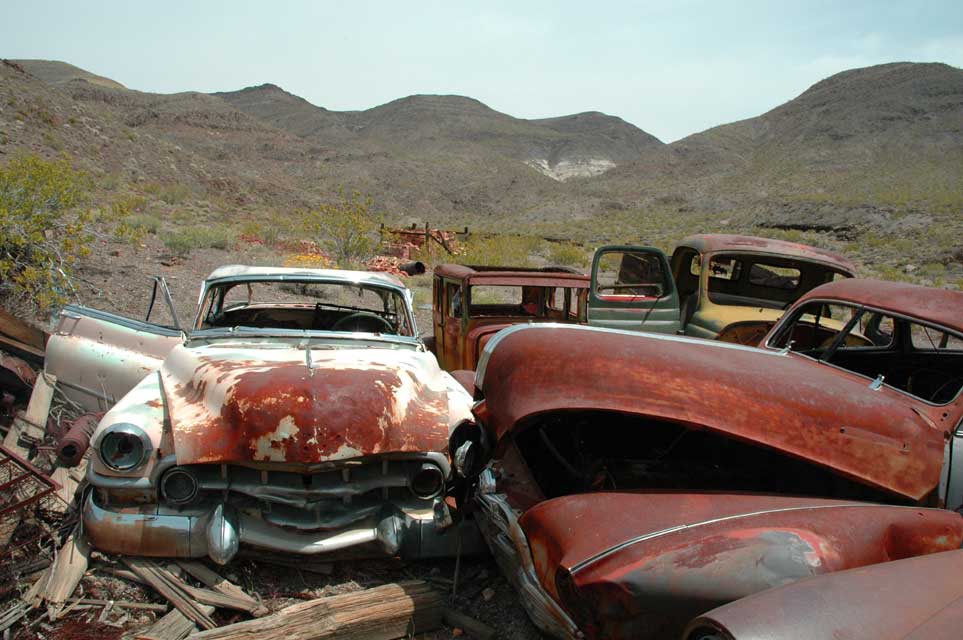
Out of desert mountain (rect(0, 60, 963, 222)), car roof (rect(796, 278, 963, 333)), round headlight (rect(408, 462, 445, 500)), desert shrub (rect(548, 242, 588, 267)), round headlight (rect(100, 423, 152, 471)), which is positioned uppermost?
desert mountain (rect(0, 60, 963, 222))

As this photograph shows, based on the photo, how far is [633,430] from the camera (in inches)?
131

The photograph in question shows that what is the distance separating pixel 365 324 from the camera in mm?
5234

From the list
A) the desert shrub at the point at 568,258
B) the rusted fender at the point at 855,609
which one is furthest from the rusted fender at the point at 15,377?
the desert shrub at the point at 568,258

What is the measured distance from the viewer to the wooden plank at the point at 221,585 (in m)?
3.03

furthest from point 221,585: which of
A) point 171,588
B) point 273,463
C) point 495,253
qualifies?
point 495,253

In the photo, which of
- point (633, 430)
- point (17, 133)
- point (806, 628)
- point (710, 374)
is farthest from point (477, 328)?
point (17, 133)

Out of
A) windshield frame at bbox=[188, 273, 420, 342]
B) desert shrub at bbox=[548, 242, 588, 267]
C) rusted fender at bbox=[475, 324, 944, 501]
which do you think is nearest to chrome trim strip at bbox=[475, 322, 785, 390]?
rusted fender at bbox=[475, 324, 944, 501]

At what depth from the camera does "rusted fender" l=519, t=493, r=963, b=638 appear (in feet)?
6.85

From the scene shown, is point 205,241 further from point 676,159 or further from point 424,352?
point 676,159

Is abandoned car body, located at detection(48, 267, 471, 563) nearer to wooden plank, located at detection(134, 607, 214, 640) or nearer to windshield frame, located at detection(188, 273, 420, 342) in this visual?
wooden plank, located at detection(134, 607, 214, 640)

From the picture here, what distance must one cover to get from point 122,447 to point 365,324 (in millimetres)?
2264

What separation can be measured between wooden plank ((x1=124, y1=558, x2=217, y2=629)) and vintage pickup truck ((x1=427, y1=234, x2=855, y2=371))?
3246 mm

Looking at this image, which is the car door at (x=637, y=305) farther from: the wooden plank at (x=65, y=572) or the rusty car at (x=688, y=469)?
the wooden plank at (x=65, y=572)

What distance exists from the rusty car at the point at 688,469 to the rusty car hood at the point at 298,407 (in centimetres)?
32
